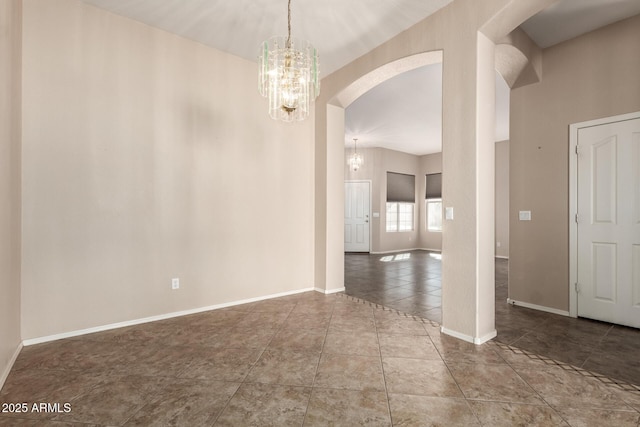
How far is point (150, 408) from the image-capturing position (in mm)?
1711

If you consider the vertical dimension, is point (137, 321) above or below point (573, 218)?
below

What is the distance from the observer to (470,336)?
8.59ft

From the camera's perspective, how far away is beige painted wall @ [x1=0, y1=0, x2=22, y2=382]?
2041 mm

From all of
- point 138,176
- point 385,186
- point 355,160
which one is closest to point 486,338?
point 138,176

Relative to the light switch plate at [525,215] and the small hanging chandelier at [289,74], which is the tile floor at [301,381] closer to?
the light switch plate at [525,215]

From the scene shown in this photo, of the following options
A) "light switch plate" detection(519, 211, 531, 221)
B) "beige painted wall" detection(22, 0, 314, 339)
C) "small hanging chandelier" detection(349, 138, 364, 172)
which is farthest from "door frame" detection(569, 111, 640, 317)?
"small hanging chandelier" detection(349, 138, 364, 172)

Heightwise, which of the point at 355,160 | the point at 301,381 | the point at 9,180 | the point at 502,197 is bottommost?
the point at 301,381

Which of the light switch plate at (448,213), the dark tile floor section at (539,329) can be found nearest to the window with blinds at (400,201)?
the dark tile floor section at (539,329)

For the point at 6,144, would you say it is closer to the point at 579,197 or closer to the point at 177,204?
the point at 177,204

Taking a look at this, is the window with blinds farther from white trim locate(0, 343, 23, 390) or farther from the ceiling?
white trim locate(0, 343, 23, 390)

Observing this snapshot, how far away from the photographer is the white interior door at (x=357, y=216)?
8.88m

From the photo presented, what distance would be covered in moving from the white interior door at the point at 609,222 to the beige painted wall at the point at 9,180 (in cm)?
510

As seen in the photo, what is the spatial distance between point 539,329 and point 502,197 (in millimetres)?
5744

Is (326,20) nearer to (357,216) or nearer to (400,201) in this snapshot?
(357,216)
